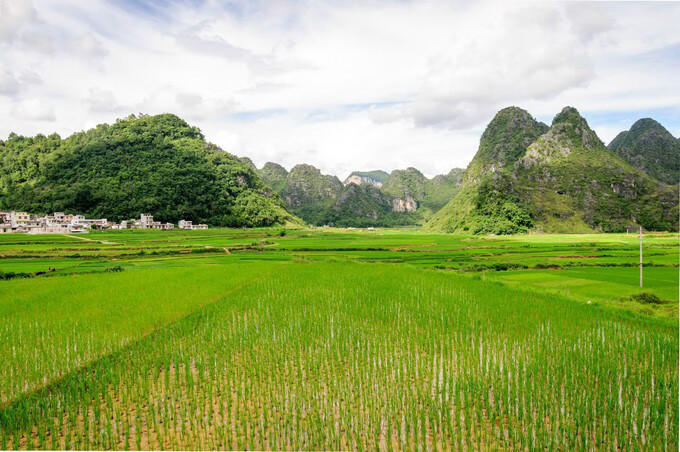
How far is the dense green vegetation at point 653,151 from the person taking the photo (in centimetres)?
8984

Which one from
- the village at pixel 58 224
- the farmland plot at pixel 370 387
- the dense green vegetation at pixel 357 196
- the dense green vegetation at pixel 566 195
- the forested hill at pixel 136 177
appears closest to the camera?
the farmland plot at pixel 370 387

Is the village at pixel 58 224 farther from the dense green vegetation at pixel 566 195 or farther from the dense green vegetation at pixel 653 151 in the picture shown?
the dense green vegetation at pixel 653 151

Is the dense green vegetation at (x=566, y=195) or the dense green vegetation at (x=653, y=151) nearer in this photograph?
the dense green vegetation at (x=566, y=195)

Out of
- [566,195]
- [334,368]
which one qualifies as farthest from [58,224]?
[566,195]

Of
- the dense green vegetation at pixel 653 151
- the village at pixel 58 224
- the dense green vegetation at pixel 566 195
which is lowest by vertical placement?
the village at pixel 58 224

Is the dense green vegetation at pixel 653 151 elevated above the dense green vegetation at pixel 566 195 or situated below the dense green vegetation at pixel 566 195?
above

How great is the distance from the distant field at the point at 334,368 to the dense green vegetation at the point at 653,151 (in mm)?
109578

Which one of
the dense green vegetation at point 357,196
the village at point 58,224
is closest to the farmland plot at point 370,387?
the village at point 58,224

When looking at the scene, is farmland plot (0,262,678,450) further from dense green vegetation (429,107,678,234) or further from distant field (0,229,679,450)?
dense green vegetation (429,107,678,234)

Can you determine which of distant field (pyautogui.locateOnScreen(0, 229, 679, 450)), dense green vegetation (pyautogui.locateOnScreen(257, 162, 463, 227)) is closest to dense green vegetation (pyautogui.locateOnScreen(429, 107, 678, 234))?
dense green vegetation (pyautogui.locateOnScreen(257, 162, 463, 227))

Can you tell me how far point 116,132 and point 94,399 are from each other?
8357 cm

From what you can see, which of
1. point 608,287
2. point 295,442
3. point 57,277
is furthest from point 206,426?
point 608,287

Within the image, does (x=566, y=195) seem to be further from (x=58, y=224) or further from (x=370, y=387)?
(x=58, y=224)

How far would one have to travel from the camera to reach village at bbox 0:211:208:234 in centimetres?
1966
